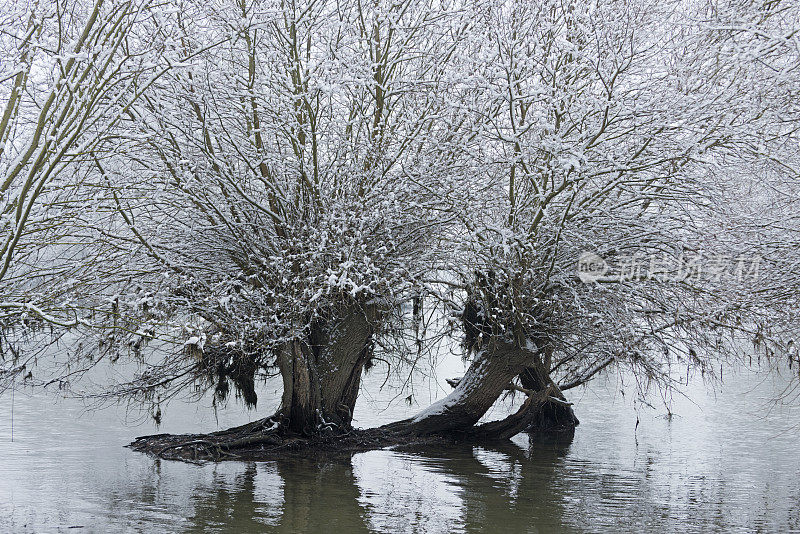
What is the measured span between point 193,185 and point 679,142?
22.1ft

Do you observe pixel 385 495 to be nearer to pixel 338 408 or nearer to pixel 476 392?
pixel 338 408

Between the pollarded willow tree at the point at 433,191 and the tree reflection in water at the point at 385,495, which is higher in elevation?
the pollarded willow tree at the point at 433,191

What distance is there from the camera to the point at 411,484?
1086cm

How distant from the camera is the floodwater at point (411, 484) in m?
8.83

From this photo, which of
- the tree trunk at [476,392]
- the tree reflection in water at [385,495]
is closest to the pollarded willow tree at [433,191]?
the tree trunk at [476,392]

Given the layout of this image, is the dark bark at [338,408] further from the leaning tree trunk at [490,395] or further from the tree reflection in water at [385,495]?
the tree reflection in water at [385,495]

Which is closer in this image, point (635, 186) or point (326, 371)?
point (635, 186)

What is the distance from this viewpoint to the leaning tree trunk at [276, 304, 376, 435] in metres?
13.2

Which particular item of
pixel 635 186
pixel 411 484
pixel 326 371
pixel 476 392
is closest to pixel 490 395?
pixel 476 392

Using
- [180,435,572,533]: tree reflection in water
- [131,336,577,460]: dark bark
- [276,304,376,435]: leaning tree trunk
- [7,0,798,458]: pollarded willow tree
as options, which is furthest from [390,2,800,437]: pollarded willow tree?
[180,435,572,533]: tree reflection in water

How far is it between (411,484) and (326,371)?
127 inches

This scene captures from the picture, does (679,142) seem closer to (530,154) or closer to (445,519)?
(530,154)

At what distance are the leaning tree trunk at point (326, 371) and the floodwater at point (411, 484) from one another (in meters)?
A: 0.97

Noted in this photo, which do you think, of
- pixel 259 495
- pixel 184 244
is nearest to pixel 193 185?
pixel 184 244
